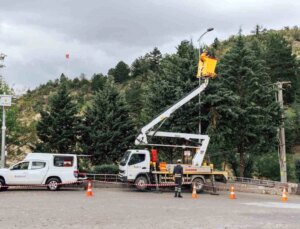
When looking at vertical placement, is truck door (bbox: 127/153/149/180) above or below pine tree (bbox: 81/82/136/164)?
below

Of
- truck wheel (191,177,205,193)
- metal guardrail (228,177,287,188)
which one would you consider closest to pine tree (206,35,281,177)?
metal guardrail (228,177,287,188)

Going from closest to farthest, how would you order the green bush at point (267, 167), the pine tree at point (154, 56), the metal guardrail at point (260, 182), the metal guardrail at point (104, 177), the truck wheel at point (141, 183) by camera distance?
1. the truck wheel at point (141, 183)
2. the metal guardrail at point (260, 182)
3. the metal guardrail at point (104, 177)
4. the green bush at point (267, 167)
5. the pine tree at point (154, 56)

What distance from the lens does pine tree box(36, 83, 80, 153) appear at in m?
32.7

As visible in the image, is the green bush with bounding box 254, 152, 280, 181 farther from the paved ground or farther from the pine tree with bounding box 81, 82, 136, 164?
the paved ground

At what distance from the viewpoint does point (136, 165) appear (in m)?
26.0

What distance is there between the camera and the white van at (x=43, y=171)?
2412 cm

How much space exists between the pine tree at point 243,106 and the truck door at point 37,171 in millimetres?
12029

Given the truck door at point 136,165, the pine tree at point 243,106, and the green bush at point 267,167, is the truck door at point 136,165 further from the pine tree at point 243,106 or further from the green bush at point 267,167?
the green bush at point 267,167

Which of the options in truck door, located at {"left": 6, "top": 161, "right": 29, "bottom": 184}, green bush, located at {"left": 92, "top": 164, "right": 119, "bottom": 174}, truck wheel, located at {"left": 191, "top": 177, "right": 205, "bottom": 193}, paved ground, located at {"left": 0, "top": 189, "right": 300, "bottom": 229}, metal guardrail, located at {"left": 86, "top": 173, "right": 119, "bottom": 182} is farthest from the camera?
green bush, located at {"left": 92, "top": 164, "right": 119, "bottom": 174}

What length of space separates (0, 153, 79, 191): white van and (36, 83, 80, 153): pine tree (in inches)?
274

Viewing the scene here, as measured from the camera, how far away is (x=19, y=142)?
124 ft

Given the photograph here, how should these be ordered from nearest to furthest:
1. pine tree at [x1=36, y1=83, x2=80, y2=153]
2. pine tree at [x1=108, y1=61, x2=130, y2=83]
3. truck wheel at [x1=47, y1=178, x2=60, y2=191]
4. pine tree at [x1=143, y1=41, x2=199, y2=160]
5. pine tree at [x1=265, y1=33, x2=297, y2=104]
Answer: truck wheel at [x1=47, y1=178, x2=60, y2=191] < pine tree at [x1=143, y1=41, x2=199, y2=160] < pine tree at [x1=36, y1=83, x2=80, y2=153] < pine tree at [x1=265, y1=33, x2=297, y2=104] < pine tree at [x1=108, y1=61, x2=130, y2=83]

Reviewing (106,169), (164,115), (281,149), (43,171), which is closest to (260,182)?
(281,149)

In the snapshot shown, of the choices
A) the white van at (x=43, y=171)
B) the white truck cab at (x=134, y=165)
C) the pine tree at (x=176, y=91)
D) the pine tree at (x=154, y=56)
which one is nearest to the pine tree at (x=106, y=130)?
the pine tree at (x=176, y=91)
